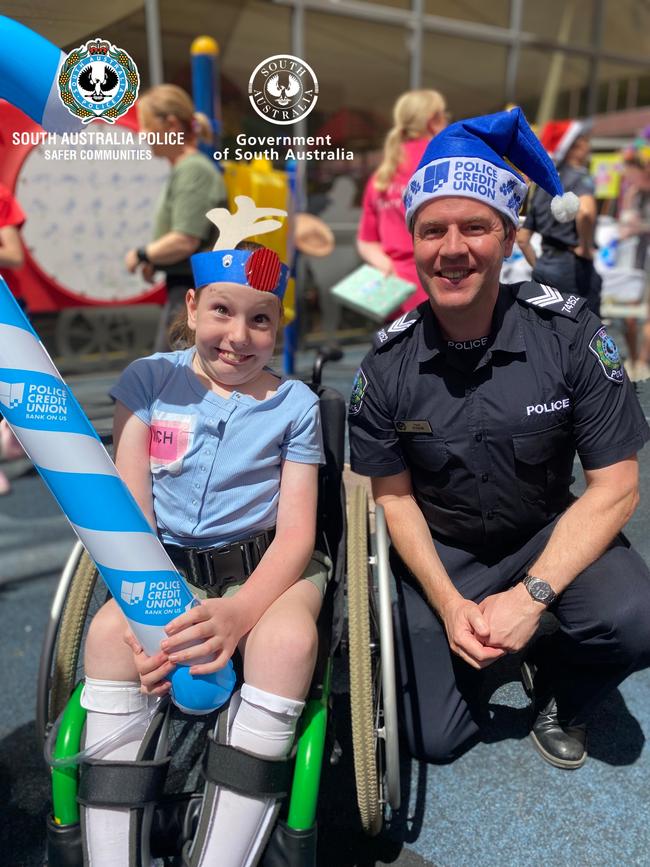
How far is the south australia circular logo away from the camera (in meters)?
1.81

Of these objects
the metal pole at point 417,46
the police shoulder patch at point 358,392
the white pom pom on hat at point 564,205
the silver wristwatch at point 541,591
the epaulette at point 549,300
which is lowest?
the silver wristwatch at point 541,591

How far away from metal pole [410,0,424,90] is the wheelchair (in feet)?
20.1

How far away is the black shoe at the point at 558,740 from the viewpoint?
6.13ft

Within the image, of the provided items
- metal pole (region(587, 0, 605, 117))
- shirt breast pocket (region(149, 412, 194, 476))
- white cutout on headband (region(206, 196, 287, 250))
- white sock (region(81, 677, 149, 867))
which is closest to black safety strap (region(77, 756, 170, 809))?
white sock (region(81, 677, 149, 867))

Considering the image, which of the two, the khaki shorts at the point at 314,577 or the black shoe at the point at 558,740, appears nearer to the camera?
the khaki shorts at the point at 314,577

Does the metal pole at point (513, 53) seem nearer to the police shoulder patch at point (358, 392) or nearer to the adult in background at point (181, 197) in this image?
the adult in background at point (181, 197)

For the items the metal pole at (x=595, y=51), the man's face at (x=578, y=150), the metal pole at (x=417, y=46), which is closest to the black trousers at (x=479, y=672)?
the man's face at (x=578, y=150)

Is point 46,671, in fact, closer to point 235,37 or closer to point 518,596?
point 518,596

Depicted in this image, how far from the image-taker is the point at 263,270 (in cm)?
152

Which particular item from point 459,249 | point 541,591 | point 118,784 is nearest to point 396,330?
point 459,249

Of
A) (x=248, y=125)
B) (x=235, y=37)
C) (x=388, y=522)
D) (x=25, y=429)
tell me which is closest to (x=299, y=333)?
(x=235, y=37)

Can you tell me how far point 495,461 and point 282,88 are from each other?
1.11 metres

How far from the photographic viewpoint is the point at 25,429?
124cm

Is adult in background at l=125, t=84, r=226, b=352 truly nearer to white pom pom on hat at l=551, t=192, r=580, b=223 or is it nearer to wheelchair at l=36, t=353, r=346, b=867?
wheelchair at l=36, t=353, r=346, b=867
